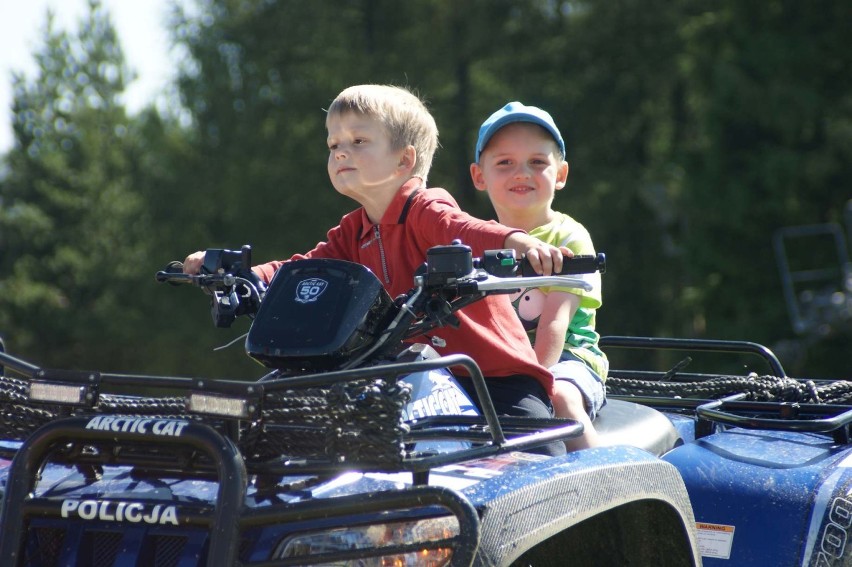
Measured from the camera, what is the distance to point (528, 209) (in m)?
4.43

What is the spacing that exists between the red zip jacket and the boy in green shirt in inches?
23.0

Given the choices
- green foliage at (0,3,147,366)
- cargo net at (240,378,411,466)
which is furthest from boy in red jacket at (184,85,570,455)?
green foliage at (0,3,147,366)

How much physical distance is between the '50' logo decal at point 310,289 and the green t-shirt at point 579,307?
4.42ft

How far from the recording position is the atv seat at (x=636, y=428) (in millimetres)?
3678

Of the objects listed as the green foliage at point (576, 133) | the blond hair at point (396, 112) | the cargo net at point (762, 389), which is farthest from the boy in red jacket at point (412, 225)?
the green foliage at point (576, 133)

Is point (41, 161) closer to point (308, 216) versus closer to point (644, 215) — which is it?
point (308, 216)

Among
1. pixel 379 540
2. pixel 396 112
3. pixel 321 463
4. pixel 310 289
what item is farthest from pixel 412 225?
pixel 379 540

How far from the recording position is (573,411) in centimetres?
356

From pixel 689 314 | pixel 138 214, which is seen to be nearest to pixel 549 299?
pixel 689 314

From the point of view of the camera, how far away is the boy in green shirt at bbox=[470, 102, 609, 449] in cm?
411

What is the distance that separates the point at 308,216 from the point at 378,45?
14.9 ft

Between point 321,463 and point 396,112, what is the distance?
1.46 m

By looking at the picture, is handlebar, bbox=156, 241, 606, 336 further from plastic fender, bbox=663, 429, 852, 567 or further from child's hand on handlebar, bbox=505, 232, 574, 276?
plastic fender, bbox=663, 429, 852, 567

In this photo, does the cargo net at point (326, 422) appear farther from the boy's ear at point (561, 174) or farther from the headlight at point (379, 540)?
the boy's ear at point (561, 174)
